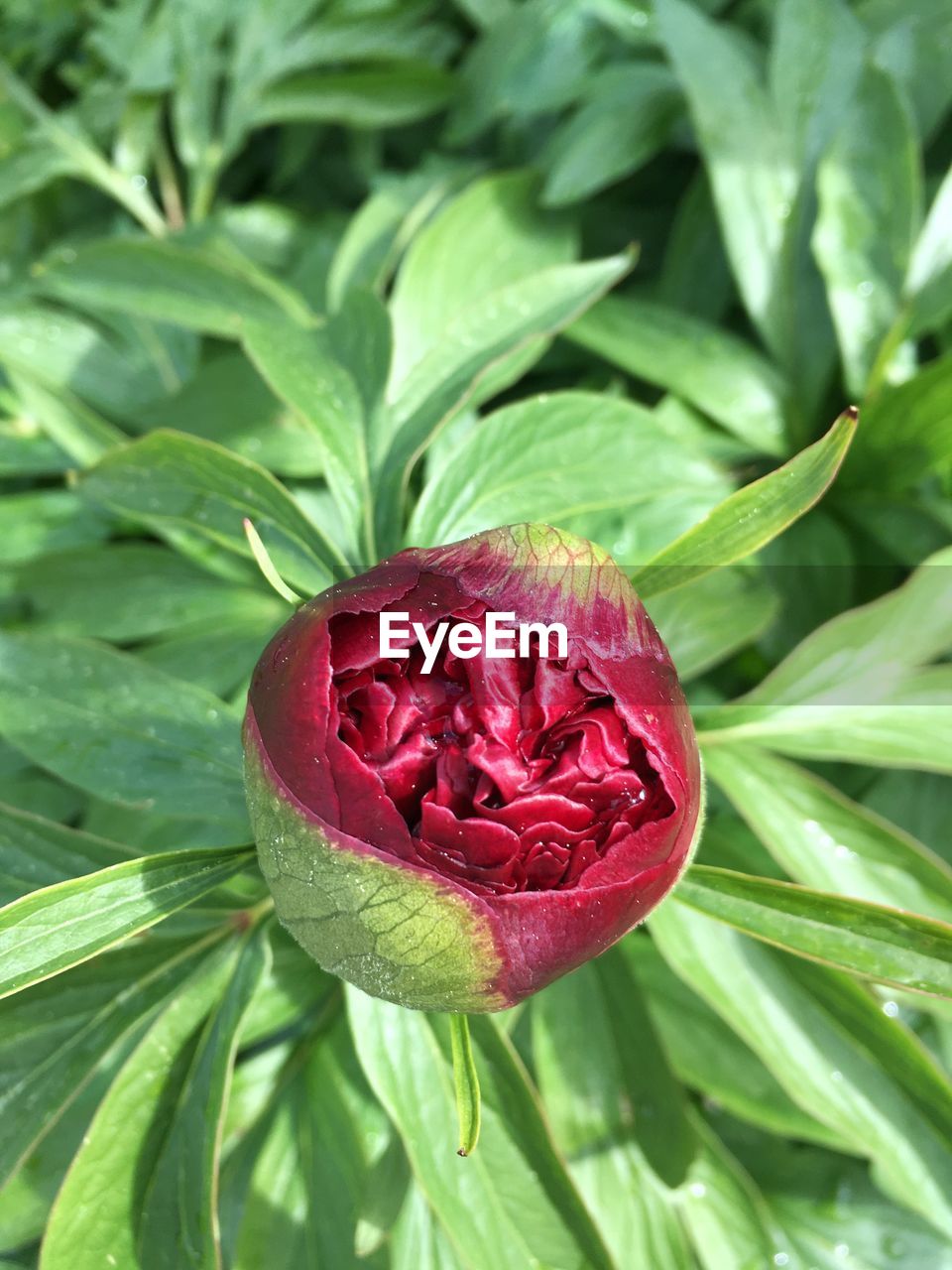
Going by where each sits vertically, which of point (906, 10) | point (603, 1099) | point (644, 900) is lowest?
point (603, 1099)

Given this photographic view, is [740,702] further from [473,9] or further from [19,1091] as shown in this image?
[473,9]

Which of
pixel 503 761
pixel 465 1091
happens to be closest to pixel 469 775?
pixel 503 761

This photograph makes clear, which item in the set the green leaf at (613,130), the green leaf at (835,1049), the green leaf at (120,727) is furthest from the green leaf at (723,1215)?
the green leaf at (613,130)

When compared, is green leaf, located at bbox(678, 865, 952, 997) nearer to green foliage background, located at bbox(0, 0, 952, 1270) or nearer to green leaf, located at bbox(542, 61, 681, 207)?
green foliage background, located at bbox(0, 0, 952, 1270)

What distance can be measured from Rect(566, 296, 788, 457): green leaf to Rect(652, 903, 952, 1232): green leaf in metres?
0.47

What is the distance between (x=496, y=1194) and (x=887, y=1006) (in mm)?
373

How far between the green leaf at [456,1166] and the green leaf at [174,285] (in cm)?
57

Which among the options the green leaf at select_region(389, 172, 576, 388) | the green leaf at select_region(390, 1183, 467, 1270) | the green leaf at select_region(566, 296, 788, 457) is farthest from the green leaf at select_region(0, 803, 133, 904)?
the green leaf at select_region(566, 296, 788, 457)

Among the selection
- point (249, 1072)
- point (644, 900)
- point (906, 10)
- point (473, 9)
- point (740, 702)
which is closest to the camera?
point (644, 900)

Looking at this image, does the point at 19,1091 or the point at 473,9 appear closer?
the point at 19,1091

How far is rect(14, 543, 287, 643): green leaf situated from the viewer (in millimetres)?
987

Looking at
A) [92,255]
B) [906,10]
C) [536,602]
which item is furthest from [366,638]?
[906,10]

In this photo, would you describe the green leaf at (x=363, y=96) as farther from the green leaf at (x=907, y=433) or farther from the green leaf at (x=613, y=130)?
the green leaf at (x=907, y=433)

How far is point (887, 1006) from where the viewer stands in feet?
2.91
